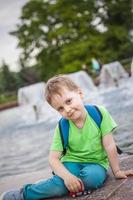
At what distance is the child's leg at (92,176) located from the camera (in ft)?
11.3

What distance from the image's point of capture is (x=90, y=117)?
3.64m

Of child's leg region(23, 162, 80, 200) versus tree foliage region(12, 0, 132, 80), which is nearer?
child's leg region(23, 162, 80, 200)

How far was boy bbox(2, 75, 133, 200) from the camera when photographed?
3.44 metres

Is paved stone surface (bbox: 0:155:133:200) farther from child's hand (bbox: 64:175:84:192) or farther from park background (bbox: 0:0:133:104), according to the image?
park background (bbox: 0:0:133:104)

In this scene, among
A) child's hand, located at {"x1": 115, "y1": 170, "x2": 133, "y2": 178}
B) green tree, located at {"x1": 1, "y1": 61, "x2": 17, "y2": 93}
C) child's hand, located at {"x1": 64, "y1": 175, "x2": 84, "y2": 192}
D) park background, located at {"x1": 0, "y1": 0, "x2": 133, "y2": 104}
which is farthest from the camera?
green tree, located at {"x1": 1, "y1": 61, "x2": 17, "y2": 93}

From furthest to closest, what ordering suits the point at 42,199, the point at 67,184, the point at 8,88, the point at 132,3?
1. the point at 8,88
2. the point at 132,3
3. the point at 42,199
4. the point at 67,184

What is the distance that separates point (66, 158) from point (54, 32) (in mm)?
43820

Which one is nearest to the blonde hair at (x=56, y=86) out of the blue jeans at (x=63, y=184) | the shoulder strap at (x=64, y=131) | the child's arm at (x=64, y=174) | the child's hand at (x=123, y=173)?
the shoulder strap at (x=64, y=131)

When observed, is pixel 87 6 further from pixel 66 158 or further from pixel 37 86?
pixel 66 158

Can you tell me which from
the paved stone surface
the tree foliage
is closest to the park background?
the tree foliage

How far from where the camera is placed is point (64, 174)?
3428 mm

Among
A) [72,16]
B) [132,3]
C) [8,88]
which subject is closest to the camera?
[72,16]

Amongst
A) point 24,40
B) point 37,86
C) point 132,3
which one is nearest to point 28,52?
point 24,40

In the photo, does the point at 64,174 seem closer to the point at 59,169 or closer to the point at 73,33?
the point at 59,169
